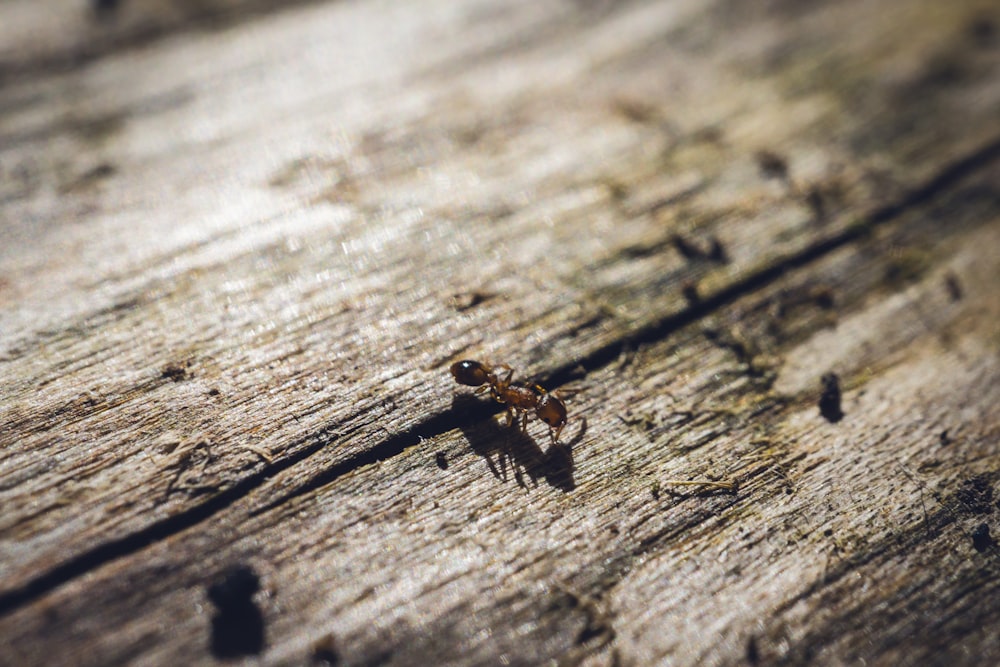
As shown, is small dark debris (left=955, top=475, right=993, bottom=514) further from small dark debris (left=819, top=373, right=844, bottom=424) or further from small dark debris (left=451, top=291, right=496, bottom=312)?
small dark debris (left=451, top=291, right=496, bottom=312)

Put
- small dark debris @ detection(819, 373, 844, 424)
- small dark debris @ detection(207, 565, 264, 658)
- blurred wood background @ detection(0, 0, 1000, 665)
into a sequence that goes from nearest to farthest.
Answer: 1. small dark debris @ detection(207, 565, 264, 658)
2. blurred wood background @ detection(0, 0, 1000, 665)
3. small dark debris @ detection(819, 373, 844, 424)

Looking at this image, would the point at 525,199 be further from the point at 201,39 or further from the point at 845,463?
the point at 201,39

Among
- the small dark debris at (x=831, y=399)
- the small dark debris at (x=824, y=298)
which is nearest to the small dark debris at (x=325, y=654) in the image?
the small dark debris at (x=831, y=399)

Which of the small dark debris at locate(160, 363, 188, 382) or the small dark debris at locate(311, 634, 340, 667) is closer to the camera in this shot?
the small dark debris at locate(311, 634, 340, 667)

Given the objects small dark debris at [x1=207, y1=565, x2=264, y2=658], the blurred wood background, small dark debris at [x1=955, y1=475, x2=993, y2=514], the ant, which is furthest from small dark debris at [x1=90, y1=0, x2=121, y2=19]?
small dark debris at [x1=955, y1=475, x2=993, y2=514]

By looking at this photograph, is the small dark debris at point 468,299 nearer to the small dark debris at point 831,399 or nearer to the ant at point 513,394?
the ant at point 513,394

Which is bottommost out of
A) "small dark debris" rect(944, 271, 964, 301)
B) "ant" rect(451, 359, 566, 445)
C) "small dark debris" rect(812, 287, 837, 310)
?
"small dark debris" rect(944, 271, 964, 301)

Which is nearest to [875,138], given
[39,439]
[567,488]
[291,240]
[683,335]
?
[683,335]
